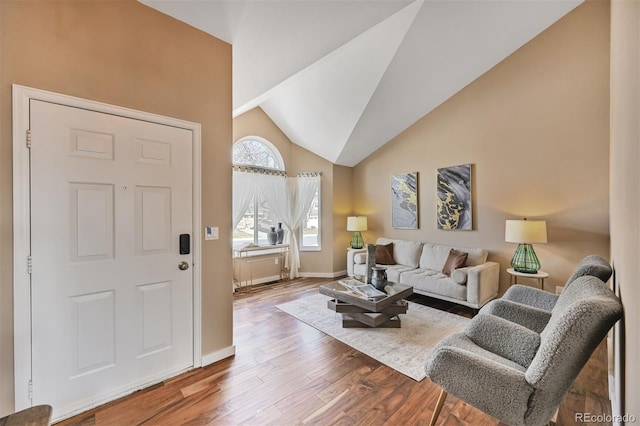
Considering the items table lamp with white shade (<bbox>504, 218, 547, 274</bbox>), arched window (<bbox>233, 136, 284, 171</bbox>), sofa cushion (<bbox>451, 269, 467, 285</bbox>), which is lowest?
sofa cushion (<bbox>451, 269, 467, 285</bbox>)

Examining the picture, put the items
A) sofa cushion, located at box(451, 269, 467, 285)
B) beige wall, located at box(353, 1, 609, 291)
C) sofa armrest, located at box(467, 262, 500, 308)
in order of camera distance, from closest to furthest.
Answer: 1. beige wall, located at box(353, 1, 609, 291)
2. sofa armrest, located at box(467, 262, 500, 308)
3. sofa cushion, located at box(451, 269, 467, 285)

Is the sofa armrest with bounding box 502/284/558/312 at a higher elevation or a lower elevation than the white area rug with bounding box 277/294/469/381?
higher

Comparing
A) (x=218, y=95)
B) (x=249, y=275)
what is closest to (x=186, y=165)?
(x=218, y=95)

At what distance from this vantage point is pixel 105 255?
5.83 ft

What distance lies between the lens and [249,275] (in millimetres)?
4664

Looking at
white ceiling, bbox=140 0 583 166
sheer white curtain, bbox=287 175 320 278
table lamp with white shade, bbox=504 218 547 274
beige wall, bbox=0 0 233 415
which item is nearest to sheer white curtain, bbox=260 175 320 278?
sheer white curtain, bbox=287 175 320 278

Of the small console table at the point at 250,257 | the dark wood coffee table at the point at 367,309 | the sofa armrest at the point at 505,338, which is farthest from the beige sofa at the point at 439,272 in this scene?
the sofa armrest at the point at 505,338

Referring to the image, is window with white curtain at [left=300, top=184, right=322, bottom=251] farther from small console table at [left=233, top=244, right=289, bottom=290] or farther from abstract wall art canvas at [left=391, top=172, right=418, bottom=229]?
abstract wall art canvas at [left=391, top=172, right=418, bottom=229]

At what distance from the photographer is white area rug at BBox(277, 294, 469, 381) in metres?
→ 2.29

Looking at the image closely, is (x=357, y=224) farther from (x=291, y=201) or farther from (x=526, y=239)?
(x=526, y=239)

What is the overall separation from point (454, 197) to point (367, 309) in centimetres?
254

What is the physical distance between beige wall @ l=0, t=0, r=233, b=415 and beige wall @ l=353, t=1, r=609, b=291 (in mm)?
3549

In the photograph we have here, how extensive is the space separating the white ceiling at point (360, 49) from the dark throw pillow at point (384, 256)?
6.50ft

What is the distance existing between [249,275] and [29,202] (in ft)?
11.1
